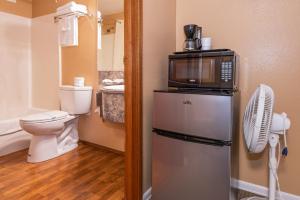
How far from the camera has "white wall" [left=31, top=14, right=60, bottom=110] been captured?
9.80 feet

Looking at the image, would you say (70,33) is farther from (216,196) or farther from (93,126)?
(216,196)

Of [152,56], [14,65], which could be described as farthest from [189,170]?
[14,65]

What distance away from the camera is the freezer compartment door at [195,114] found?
1.21 metres

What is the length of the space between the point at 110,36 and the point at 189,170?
74.9 inches

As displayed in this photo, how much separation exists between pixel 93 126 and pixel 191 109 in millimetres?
1824

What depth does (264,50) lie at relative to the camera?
1.59 meters

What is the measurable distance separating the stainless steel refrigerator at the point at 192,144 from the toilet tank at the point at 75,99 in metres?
1.42

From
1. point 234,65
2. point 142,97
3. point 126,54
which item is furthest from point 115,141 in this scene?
point 234,65

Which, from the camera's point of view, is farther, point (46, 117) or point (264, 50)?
point (46, 117)

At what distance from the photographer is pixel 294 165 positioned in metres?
1.54

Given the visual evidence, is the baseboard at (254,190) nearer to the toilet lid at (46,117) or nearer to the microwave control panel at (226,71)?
the microwave control panel at (226,71)

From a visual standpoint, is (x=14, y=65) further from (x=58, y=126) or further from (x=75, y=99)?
(x=58, y=126)

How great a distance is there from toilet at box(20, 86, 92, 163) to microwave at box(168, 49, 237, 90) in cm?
146

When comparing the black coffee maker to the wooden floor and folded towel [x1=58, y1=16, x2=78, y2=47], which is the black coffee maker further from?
folded towel [x1=58, y1=16, x2=78, y2=47]
